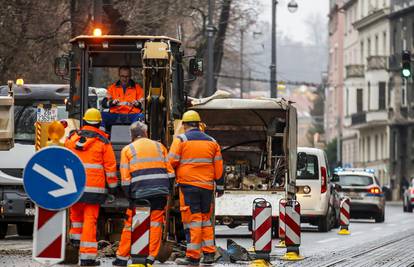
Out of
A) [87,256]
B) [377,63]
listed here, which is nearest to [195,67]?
[87,256]

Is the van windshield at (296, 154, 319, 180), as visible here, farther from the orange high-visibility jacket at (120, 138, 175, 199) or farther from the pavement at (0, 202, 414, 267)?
the orange high-visibility jacket at (120, 138, 175, 199)

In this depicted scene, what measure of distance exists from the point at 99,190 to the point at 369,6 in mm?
88923

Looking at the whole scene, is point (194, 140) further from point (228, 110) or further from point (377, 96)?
point (377, 96)

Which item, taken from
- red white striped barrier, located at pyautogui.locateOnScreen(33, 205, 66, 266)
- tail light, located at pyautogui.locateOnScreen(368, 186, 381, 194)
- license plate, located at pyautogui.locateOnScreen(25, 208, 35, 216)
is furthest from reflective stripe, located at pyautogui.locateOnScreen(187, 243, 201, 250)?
tail light, located at pyautogui.locateOnScreen(368, 186, 381, 194)

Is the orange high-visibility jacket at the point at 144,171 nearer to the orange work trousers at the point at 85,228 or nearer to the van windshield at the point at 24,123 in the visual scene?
the orange work trousers at the point at 85,228

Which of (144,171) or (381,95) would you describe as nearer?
(144,171)

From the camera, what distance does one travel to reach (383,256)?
22.5 meters

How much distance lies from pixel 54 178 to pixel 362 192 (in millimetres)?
28907

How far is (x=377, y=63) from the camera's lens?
326 feet

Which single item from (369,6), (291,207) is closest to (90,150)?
(291,207)

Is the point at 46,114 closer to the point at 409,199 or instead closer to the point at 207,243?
the point at 207,243

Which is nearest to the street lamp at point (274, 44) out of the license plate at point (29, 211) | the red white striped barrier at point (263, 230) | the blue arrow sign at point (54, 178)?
the license plate at point (29, 211)

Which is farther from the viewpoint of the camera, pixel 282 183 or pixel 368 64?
pixel 368 64

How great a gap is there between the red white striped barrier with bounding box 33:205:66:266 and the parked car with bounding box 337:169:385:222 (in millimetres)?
28478
